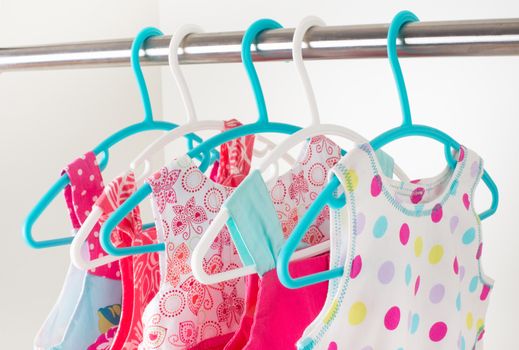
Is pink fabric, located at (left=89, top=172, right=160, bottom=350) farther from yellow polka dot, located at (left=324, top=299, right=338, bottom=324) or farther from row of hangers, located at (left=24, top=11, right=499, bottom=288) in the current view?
yellow polka dot, located at (left=324, top=299, right=338, bottom=324)

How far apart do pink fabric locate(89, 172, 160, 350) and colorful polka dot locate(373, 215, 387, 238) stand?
272 millimetres

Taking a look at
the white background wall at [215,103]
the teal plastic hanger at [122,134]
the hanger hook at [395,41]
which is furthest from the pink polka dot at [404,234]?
the white background wall at [215,103]

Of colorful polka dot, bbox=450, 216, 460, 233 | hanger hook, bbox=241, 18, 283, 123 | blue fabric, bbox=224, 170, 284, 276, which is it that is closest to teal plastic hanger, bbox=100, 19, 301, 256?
hanger hook, bbox=241, 18, 283, 123

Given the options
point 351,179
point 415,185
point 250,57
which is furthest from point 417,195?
point 250,57

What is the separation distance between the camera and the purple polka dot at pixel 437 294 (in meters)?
0.85

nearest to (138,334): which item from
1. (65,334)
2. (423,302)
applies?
(65,334)

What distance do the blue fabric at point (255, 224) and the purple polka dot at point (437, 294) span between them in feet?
0.59

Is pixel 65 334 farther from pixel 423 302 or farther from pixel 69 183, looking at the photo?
pixel 423 302

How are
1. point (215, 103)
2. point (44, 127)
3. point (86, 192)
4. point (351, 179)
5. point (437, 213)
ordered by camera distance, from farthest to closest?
point (215, 103) → point (44, 127) → point (86, 192) → point (437, 213) → point (351, 179)

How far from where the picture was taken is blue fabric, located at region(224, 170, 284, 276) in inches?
29.4

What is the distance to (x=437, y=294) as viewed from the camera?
0.86 m

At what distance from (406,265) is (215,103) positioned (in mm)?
1081

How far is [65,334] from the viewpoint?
933 mm

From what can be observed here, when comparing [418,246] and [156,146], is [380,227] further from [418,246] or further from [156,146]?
[156,146]
